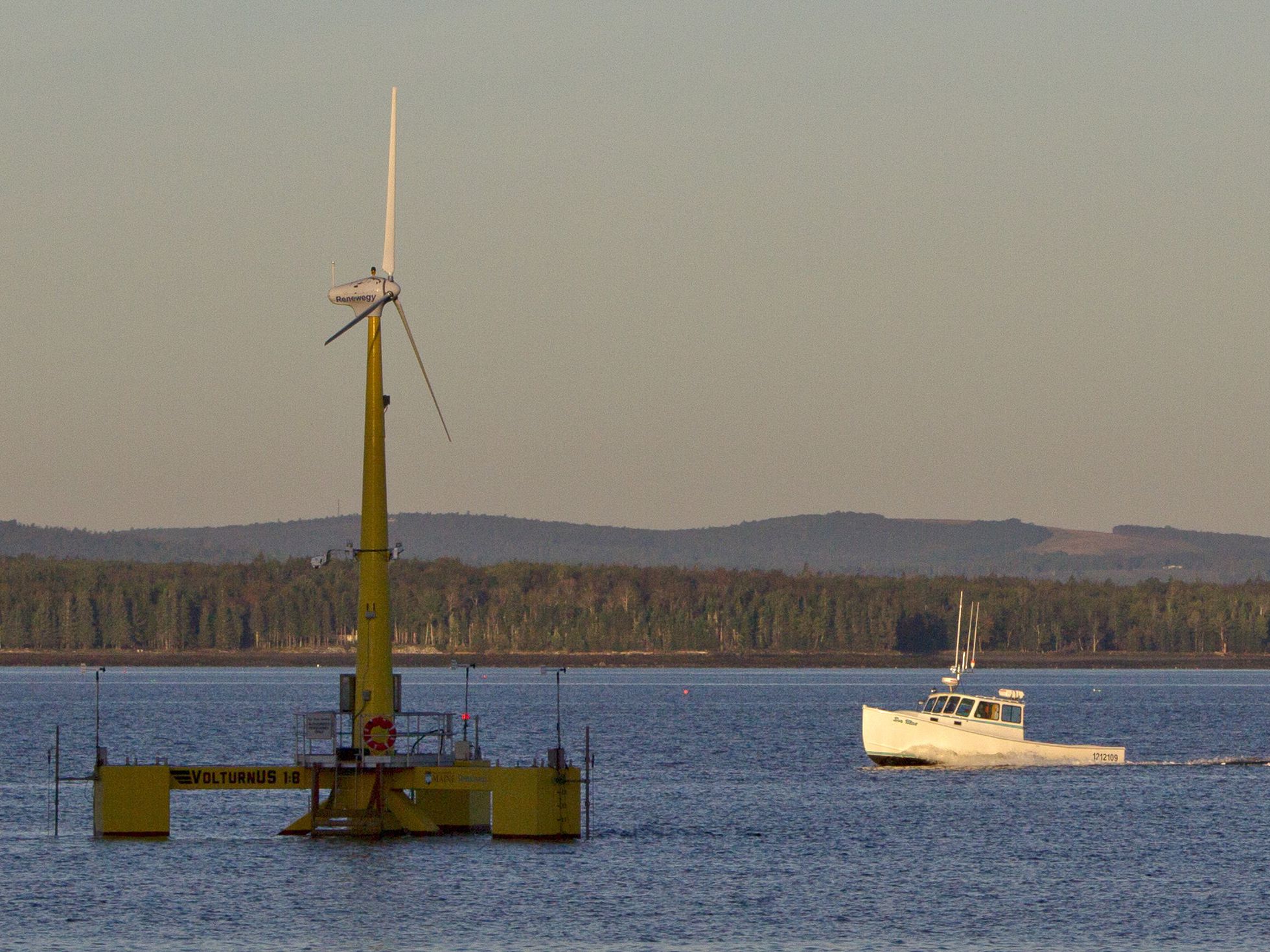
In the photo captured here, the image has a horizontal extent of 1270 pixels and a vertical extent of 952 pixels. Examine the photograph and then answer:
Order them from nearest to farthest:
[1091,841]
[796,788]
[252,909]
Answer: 1. [252,909]
2. [1091,841]
3. [796,788]

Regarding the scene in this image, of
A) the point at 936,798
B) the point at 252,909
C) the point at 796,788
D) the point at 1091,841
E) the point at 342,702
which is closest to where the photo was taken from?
the point at 252,909

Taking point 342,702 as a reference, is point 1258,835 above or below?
below

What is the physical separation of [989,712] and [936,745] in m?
3.24

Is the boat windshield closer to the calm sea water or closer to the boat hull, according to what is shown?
the boat hull

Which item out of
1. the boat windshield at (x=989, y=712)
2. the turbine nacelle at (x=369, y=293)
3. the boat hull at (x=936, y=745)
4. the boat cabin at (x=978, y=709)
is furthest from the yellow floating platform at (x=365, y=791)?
the boat windshield at (x=989, y=712)

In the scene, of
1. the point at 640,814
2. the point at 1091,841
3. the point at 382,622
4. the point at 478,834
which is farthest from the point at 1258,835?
the point at 382,622

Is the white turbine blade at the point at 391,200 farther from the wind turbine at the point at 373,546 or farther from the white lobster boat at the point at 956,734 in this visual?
the white lobster boat at the point at 956,734

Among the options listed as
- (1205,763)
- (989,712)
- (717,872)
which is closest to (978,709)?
(989,712)

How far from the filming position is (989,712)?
352ft

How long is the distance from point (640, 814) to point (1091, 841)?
1744cm

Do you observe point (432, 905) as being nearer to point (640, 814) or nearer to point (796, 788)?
point (640, 814)

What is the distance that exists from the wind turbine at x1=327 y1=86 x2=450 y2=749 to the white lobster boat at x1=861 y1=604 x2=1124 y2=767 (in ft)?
145

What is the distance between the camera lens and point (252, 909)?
58375 millimetres

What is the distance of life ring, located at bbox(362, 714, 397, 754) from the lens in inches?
2598
